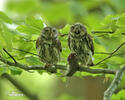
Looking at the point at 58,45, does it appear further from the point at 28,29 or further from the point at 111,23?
the point at 111,23

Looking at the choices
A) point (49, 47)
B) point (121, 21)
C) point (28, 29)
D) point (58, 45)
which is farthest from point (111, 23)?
point (49, 47)

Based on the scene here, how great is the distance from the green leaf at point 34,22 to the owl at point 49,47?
379mm

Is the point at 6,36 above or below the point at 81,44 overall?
above

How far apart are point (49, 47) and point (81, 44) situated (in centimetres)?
31

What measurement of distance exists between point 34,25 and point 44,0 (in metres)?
3.57

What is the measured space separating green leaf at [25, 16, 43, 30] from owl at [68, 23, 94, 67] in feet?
1.30

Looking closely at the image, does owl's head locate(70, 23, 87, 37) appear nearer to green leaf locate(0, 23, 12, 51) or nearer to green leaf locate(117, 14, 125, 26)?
green leaf locate(117, 14, 125, 26)

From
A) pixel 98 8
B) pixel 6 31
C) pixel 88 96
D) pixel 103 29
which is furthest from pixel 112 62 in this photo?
pixel 98 8

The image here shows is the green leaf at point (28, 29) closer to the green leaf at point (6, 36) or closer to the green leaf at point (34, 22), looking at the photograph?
the green leaf at point (34, 22)


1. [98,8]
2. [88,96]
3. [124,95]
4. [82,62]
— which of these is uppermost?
[98,8]

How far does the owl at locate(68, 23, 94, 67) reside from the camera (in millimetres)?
2476

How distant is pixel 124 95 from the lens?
8.16 feet

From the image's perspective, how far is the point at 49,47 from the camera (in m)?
2.70

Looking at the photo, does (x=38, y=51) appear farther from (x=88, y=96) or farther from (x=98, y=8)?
(x=98, y=8)
